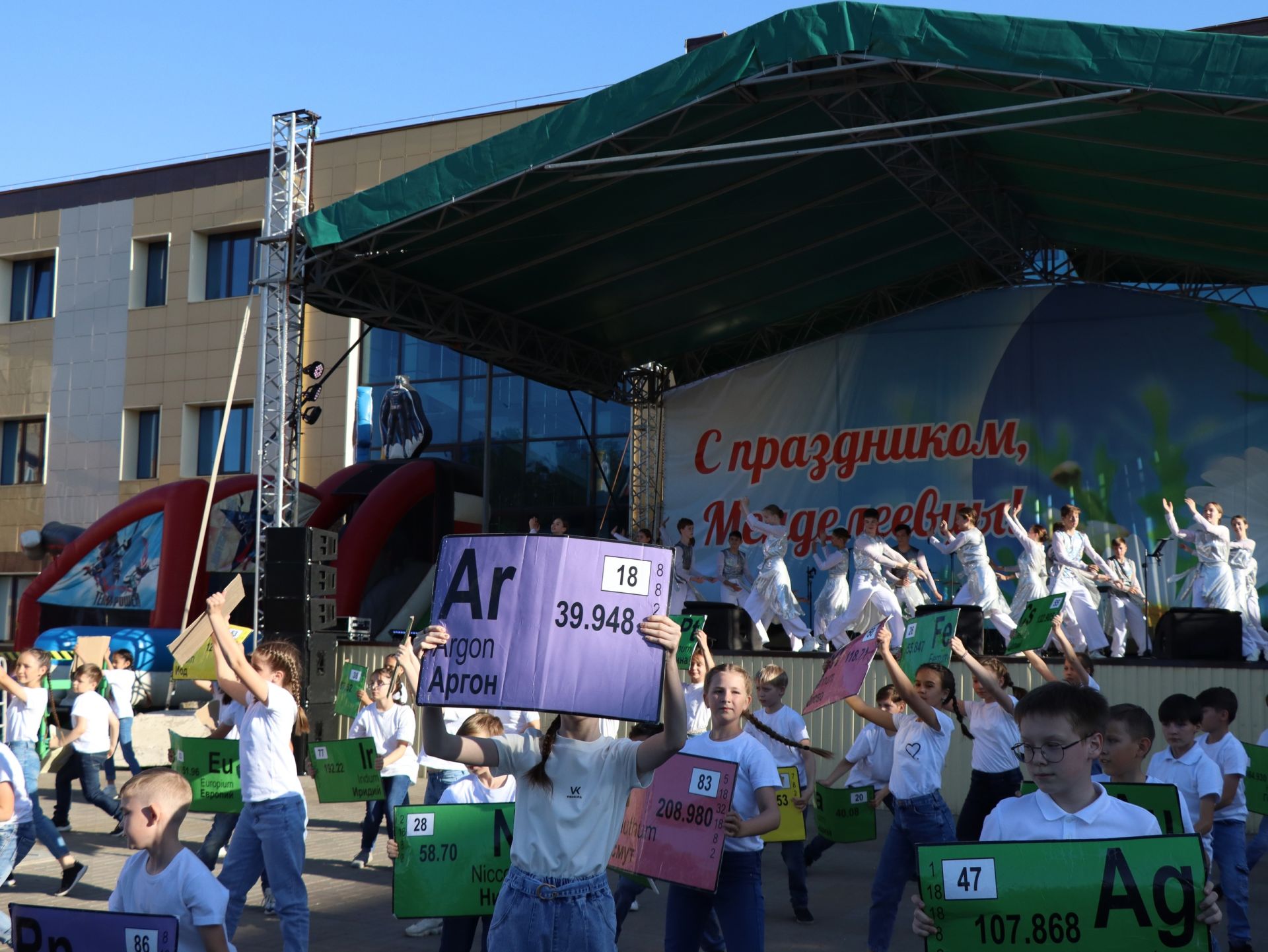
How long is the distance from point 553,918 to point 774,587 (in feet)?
→ 47.0

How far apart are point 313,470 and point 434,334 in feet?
33.0

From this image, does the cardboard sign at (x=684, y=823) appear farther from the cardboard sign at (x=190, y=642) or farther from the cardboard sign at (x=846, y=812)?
the cardboard sign at (x=190, y=642)

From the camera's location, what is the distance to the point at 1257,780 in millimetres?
8586

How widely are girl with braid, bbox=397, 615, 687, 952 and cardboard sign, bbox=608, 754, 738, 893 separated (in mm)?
1202

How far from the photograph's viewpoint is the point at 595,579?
412cm

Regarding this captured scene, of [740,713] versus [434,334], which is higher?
[434,334]

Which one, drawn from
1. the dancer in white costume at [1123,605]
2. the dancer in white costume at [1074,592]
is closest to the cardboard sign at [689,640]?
the dancer in white costume at [1074,592]

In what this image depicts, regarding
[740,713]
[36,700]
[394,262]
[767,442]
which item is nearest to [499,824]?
[740,713]

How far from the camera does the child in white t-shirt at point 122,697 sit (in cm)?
1495

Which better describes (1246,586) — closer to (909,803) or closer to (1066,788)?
(909,803)

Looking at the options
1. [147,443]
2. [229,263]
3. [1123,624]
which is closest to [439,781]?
[1123,624]

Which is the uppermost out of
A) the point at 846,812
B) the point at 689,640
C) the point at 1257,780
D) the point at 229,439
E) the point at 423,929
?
the point at 229,439

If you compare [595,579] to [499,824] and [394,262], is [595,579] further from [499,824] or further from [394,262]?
[394,262]

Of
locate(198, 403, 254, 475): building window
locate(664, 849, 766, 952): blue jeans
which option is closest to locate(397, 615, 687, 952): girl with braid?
locate(664, 849, 766, 952): blue jeans
